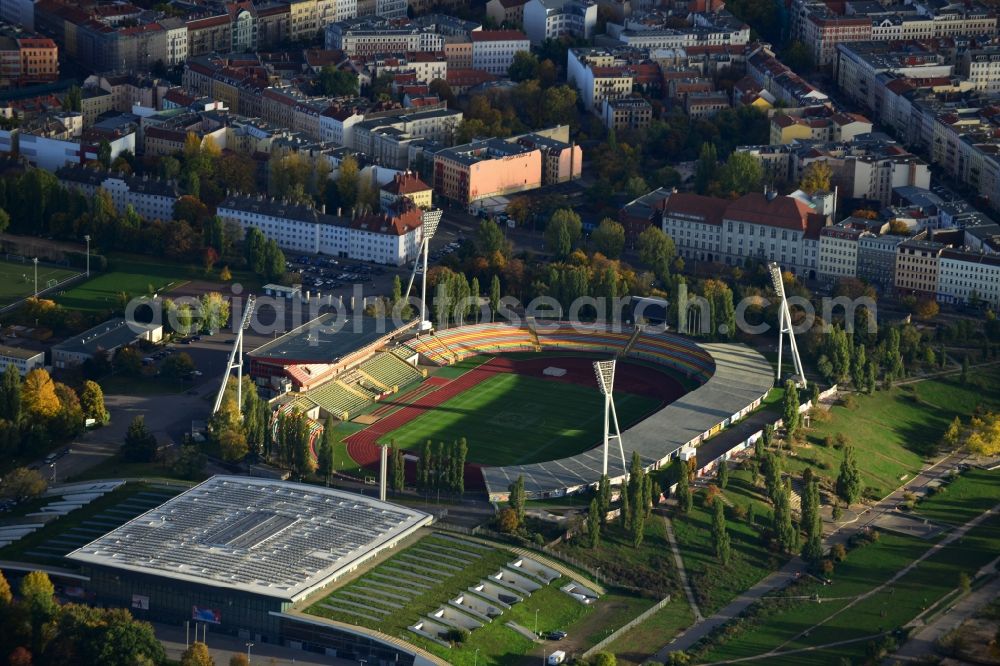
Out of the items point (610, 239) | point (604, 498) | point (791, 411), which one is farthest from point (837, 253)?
point (604, 498)

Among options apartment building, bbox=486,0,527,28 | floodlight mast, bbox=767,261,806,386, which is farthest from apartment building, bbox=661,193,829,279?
apartment building, bbox=486,0,527,28

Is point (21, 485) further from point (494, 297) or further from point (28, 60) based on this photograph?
point (28, 60)

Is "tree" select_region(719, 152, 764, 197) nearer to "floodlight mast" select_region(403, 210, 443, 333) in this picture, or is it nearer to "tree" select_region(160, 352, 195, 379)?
"floodlight mast" select_region(403, 210, 443, 333)

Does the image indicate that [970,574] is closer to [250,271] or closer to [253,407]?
[253,407]

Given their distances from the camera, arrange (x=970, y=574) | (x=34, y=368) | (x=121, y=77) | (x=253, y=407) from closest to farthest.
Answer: (x=970, y=574), (x=253, y=407), (x=34, y=368), (x=121, y=77)

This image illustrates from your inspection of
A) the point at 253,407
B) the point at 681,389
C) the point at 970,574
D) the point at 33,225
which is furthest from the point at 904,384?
the point at 33,225

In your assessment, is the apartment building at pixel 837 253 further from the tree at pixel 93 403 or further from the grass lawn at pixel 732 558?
the tree at pixel 93 403

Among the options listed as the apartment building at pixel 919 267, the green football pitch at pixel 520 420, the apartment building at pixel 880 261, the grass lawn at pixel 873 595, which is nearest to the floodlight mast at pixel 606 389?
the green football pitch at pixel 520 420
